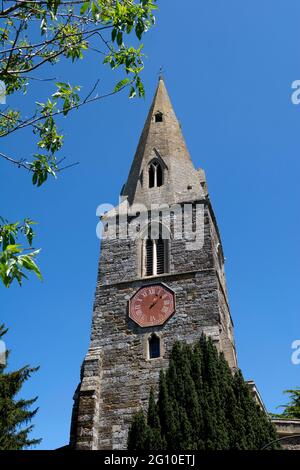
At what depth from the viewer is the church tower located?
1831cm

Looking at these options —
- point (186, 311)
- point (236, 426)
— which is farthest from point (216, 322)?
point (236, 426)

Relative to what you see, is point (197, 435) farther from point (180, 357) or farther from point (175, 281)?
point (175, 281)

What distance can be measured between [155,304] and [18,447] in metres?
8.58

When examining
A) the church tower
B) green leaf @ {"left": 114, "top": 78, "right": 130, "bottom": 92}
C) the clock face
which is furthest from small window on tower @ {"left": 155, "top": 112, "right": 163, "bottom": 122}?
green leaf @ {"left": 114, "top": 78, "right": 130, "bottom": 92}

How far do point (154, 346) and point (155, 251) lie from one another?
16.0 feet

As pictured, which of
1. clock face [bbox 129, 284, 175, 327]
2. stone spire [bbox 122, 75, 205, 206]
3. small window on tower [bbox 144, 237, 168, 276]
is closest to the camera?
clock face [bbox 129, 284, 175, 327]

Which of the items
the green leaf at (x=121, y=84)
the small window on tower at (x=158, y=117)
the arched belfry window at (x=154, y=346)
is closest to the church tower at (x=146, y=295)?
the arched belfry window at (x=154, y=346)

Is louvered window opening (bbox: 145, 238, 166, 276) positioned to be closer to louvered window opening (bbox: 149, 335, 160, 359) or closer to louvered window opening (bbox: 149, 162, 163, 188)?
louvered window opening (bbox: 149, 335, 160, 359)

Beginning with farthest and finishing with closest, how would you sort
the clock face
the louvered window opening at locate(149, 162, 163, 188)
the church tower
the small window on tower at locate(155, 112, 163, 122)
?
1. the small window on tower at locate(155, 112, 163, 122)
2. the louvered window opening at locate(149, 162, 163, 188)
3. the clock face
4. the church tower

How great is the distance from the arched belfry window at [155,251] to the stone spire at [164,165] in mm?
1854

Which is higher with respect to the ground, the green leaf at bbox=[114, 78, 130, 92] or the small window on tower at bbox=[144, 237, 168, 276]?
the small window on tower at bbox=[144, 237, 168, 276]

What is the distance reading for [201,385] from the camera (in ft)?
55.1

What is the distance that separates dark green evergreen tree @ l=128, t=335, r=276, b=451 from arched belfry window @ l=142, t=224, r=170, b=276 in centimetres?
511

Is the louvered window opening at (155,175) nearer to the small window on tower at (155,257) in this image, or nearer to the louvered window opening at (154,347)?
the small window on tower at (155,257)
